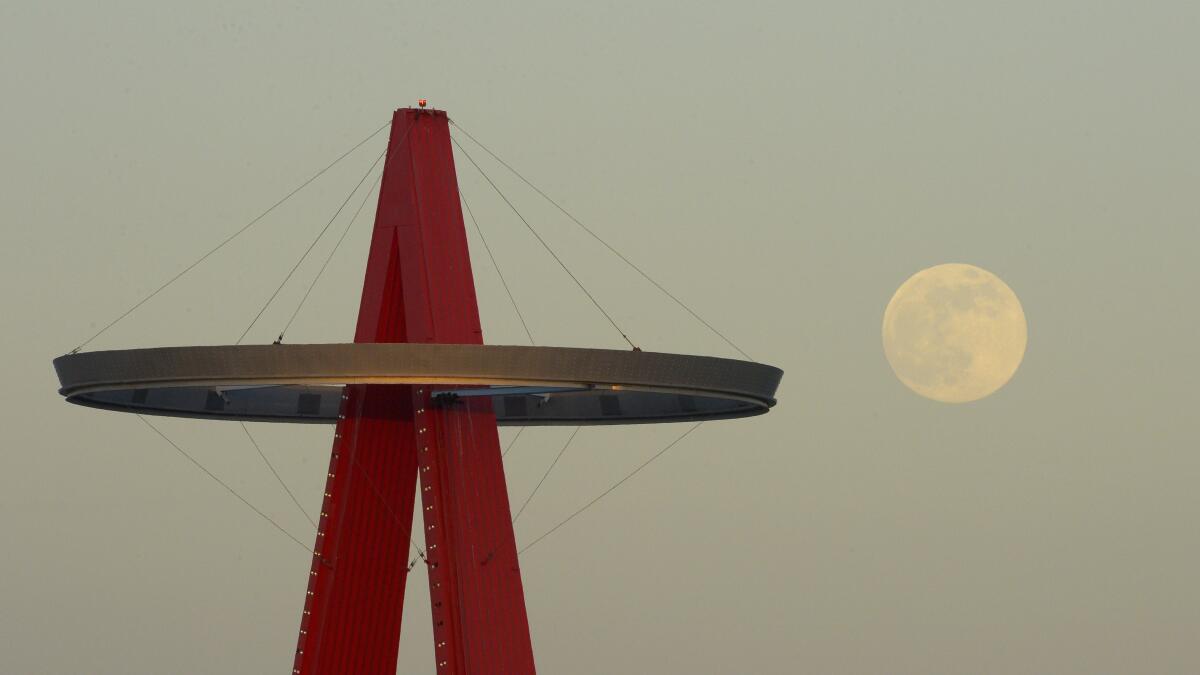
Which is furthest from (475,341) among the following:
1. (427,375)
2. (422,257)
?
(427,375)

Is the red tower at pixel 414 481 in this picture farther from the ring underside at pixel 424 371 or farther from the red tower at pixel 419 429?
the ring underside at pixel 424 371

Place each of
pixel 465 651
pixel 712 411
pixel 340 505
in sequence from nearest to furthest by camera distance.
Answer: pixel 465 651
pixel 340 505
pixel 712 411

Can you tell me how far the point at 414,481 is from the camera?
144ft

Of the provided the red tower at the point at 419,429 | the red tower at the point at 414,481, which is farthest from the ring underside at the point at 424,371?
the red tower at the point at 414,481

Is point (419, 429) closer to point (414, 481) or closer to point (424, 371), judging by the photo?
point (414, 481)

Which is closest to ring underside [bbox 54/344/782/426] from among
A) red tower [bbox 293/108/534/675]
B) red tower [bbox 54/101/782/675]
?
red tower [bbox 54/101/782/675]

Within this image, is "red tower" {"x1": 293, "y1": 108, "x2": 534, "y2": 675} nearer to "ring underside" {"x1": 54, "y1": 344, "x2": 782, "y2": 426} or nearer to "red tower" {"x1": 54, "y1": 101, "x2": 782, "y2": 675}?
"red tower" {"x1": 54, "y1": 101, "x2": 782, "y2": 675}

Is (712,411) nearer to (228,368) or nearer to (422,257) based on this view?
(422,257)

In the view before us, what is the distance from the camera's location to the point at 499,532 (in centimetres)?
4150

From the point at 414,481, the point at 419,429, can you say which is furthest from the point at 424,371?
the point at 414,481

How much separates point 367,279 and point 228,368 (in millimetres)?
6136

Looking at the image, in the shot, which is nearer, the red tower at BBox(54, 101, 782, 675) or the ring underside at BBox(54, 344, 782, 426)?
the ring underside at BBox(54, 344, 782, 426)

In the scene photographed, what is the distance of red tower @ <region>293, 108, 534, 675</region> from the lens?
4069 centimetres

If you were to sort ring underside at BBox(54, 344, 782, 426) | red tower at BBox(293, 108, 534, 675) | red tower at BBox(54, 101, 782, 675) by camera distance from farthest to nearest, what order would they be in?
1. red tower at BBox(293, 108, 534, 675)
2. red tower at BBox(54, 101, 782, 675)
3. ring underside at BBox(54, 344, 782, 426)
